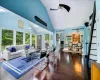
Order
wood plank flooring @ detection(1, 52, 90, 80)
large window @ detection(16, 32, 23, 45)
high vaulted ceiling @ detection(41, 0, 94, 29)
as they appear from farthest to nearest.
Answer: large window @ detection(16, 32, 23, 45)
high vaulted ceiling @ detection(41, 0, 94, 29)
wood plank flooring @ detection(1, 52, 90, 80)

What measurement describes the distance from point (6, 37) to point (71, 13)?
5500mm

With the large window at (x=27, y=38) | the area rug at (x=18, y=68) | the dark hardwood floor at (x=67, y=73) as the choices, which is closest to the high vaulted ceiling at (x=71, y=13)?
the large window at (x=27, y=38)

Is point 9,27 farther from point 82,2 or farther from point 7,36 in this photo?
point 82,2

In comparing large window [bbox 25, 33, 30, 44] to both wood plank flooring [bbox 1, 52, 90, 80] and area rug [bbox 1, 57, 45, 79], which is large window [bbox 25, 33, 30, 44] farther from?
wood plank flooring [bbox 1, 52, 90, 80]

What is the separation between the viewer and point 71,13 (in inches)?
301

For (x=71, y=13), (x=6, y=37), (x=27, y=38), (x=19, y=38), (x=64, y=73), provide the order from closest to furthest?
(x=64, y=73), (x=6, y=37), (x=71, y=13), (x=19, y=38), (x=27, y=38)

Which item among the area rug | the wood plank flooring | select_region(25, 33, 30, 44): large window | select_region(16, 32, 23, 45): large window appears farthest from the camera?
select_region(25, 33, 30, 44): large window

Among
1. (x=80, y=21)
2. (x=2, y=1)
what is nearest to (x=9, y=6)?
(x=2, y=1)

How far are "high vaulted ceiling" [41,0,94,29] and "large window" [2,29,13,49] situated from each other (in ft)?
11.7

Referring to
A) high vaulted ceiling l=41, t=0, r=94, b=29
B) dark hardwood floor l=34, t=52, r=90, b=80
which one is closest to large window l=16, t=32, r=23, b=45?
high vaulted ceiling l=41, t=0, r=94, b=29

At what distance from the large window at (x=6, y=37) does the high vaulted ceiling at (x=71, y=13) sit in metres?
3.58

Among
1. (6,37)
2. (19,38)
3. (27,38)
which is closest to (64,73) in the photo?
(6,37)

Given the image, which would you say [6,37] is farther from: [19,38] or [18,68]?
[18,68]

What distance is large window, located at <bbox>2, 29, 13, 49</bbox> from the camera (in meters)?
7.10
